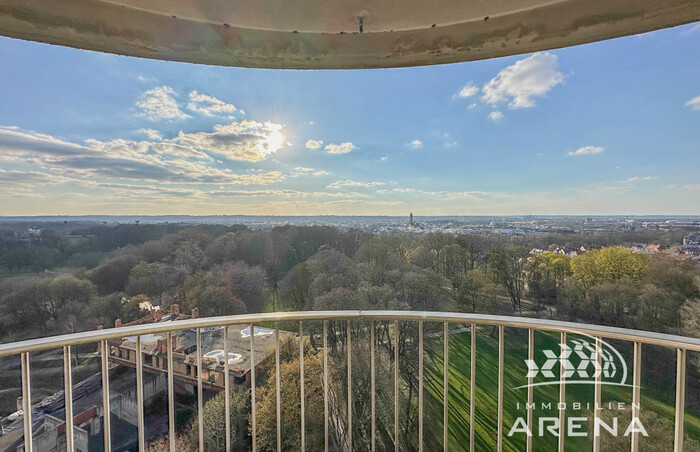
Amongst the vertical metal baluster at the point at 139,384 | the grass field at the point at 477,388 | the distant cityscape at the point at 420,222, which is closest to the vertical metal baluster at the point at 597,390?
the vertical metal baluster at the point at 139,384

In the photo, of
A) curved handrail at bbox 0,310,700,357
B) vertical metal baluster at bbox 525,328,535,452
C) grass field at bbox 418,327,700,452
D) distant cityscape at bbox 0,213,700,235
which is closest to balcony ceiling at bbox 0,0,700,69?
curved handrail at bbox 0,310,700,357

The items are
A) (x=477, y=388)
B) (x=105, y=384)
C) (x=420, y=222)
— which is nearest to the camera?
(x=105, y=384)

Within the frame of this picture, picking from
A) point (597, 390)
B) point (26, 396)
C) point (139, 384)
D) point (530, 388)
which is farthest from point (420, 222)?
point (26, 396)

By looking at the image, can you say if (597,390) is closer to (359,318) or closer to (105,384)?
(359,318)

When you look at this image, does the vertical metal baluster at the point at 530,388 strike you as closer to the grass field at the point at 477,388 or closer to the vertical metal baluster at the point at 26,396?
the vertical metal baluster at the point at 26,396

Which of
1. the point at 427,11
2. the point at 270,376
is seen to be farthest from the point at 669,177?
the point at 270,376

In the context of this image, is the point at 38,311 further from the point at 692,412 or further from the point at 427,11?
the point at 692,412
